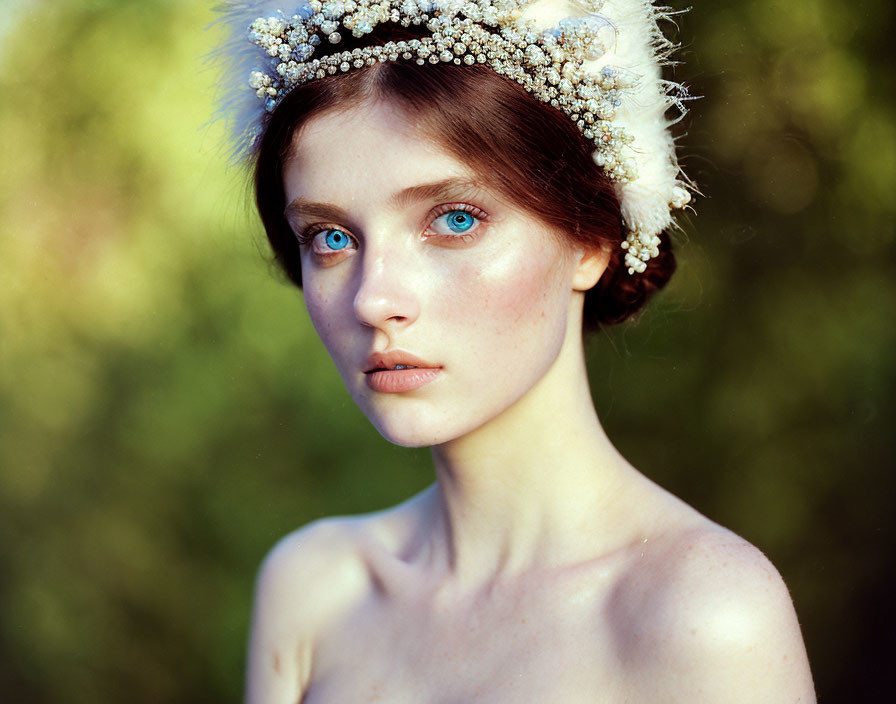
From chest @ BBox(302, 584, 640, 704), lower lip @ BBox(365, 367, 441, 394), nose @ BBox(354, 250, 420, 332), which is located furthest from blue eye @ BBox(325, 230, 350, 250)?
chest @ BBox(302, 584, 640, 704)

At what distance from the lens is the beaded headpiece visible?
154 cm

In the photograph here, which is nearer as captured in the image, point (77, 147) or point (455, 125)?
point (455, 125)

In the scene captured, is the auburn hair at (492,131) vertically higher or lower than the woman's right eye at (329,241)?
higher

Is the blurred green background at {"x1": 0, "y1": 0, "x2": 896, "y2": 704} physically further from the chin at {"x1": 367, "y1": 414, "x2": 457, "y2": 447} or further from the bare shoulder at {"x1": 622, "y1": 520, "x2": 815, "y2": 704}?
the bare shoulder at {"x1": 622, "y1": 520, "x2": 815, "y2": 704}

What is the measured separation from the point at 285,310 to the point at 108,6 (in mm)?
1096

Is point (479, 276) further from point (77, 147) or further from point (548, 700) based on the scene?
point (77, 147)

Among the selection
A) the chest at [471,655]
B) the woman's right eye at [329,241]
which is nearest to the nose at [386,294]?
the woman's right eye at [329,241]

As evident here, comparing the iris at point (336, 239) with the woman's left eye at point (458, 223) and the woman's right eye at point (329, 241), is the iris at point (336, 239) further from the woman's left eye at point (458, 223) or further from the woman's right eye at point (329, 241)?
the woman's left eye at point (458, 223)

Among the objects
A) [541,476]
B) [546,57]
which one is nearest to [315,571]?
[541,476]

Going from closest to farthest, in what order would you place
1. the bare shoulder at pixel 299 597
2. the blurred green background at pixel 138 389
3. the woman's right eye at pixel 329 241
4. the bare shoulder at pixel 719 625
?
the bare shoulder at pixel 719 625 < the woman's right eye at pixel 329 241 < the bare shoulder at pixel 299 597 < the blurred green background at pixel 138 389

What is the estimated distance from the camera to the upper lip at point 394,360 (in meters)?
1.51

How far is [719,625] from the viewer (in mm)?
1383

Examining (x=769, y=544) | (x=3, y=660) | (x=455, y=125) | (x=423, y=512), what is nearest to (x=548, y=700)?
(x=423, y=512)

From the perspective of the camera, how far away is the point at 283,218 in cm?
182
